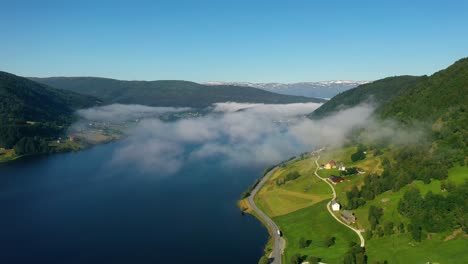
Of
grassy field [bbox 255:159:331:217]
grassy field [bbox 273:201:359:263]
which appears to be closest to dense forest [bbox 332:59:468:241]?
grassy field [bbox 273:201:359:263]

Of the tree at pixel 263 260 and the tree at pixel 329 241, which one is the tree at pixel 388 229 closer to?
the tree at pixel 329 241

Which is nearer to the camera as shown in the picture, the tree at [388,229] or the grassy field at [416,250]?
the grassy field at [416,250]

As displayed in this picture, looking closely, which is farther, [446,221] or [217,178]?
[217,178]

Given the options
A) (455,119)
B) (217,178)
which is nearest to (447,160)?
(455,119)

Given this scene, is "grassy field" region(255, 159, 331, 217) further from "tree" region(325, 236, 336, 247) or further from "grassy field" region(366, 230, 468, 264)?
"grassy field" region(366, 230, 468, 264)

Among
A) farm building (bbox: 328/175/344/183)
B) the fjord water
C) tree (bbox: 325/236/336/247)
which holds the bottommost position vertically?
the fjord water

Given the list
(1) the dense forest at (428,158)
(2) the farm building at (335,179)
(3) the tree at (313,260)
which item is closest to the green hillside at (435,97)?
(1) the dense forest at (428,158)

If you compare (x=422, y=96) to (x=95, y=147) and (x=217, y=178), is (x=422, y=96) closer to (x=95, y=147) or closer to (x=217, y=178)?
(x=217, y=178)
